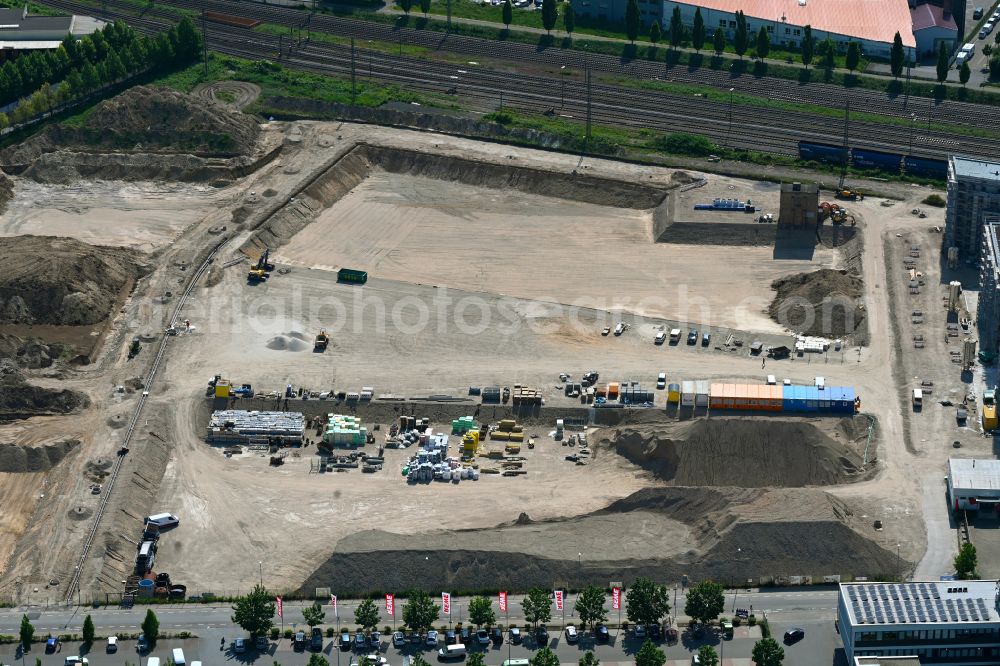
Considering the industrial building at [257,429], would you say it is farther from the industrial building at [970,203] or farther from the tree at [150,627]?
the industrial building at [970,203]

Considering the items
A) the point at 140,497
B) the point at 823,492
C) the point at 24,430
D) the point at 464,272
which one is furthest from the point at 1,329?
the point at 823,492

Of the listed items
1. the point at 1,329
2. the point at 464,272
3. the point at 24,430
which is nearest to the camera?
the point at 24,430

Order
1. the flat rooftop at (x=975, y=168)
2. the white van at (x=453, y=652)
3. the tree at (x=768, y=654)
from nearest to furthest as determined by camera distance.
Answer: the tree at (x=768, y=654) → the white van at (x=453, y=652) → the flat rooftop at (x=975, y=168)

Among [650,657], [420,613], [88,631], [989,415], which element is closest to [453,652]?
[420,613]

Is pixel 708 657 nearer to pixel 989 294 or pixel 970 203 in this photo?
pixel 989 294

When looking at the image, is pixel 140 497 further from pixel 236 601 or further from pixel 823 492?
pixel 823 492

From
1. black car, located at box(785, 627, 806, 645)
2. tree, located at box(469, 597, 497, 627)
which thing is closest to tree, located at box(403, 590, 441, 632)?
tree, located at box(469, 597, 497, 627)

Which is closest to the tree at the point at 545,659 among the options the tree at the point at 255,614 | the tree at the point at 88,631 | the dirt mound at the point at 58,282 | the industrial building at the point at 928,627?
the tree at the point at 255,614

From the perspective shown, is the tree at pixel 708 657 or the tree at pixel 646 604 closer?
the tree at pixel 708 657
